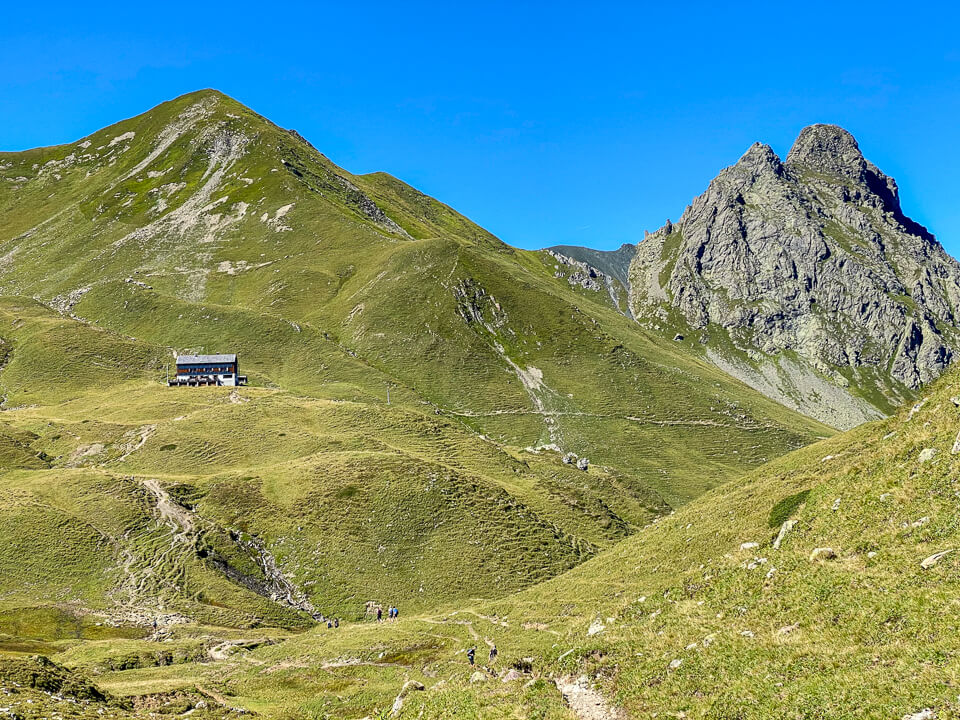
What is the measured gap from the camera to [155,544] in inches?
3344

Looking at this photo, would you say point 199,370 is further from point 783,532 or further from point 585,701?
point 585,701

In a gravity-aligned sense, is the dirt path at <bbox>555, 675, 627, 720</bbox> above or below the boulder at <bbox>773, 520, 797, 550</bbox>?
below

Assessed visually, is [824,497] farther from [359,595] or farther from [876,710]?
[359,595]

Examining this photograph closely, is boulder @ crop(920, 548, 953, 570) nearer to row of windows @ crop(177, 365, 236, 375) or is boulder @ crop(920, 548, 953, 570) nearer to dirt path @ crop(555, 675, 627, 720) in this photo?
dirt path @ crop(555, 675, 627, 720)

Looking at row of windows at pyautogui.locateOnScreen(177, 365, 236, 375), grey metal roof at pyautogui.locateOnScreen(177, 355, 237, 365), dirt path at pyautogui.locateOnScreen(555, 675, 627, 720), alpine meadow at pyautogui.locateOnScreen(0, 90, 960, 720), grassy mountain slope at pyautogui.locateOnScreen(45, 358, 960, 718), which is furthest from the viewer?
grey metal roof at pyautogui.locateOnScreen(177, 355, 237, 365)

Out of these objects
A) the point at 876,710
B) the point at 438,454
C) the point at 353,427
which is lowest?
the point at 876,710

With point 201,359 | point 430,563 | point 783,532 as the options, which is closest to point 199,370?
point 201,359

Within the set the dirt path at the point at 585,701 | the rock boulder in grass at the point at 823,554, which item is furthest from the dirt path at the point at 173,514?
the rock boulder in grass at the point at 823,554

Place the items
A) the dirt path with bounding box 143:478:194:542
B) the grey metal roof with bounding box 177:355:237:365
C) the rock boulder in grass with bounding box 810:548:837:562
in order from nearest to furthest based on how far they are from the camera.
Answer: the rock boulder in grass with bounding box 810:548:837:562 → the dirt path with bounding box 143:478:194:542 → the grey metal roof with bounding box 177:355:237:365

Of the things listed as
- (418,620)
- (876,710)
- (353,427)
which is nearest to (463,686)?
(876,710)

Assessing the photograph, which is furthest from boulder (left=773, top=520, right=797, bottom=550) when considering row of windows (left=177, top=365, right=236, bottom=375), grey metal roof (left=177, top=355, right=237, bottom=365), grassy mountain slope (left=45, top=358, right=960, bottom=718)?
row of windows (left=177, top=365, right=236, bottom=375)

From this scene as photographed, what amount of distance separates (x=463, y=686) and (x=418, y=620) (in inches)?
1231

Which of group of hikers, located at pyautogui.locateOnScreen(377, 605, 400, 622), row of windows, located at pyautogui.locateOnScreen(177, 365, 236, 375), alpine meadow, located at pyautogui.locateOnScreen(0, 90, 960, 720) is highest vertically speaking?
row of windows, located at pyautogui.locateOnScreen(177, 365, 236, 375)

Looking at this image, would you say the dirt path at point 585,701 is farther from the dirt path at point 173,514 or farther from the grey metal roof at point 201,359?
the grey metal roof at point 201,359
